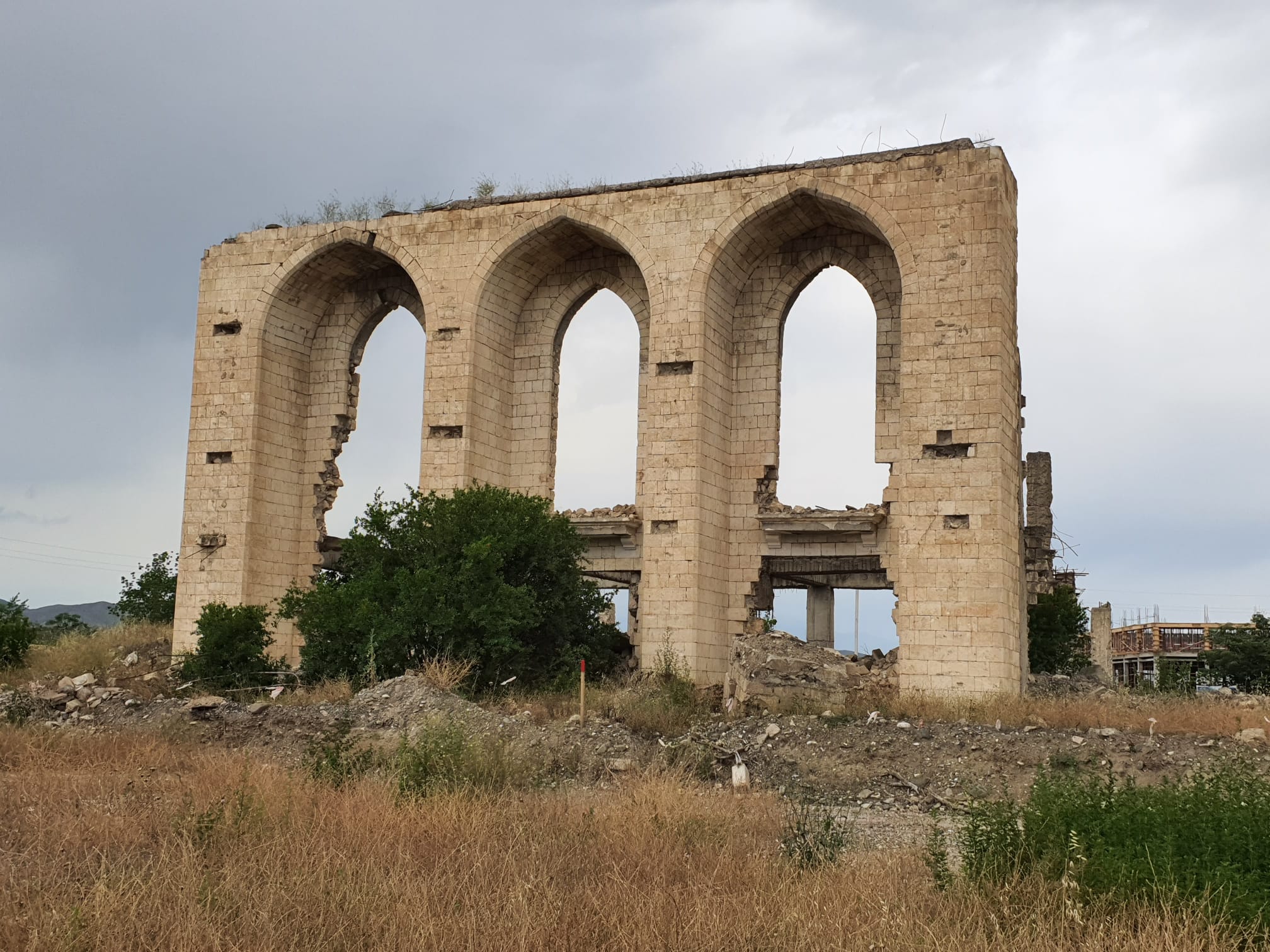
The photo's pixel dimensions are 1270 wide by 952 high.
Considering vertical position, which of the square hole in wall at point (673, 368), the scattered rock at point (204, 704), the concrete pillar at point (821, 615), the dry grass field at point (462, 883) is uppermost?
A: the square hole in wall at point (673, 368)

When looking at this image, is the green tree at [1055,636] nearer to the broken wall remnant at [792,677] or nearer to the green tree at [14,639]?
the broken wall remnant at [792,677]

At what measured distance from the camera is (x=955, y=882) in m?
5.82

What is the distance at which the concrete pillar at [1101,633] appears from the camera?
1241 inches

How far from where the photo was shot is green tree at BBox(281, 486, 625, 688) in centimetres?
1444

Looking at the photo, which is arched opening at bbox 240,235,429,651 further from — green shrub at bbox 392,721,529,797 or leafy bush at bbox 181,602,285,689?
green shrub at bbox 392,721,529,797

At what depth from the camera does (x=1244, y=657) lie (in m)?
27.4

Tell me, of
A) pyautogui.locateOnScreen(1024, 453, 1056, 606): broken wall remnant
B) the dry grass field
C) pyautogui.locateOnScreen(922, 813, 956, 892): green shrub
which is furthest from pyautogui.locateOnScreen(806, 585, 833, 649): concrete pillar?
pyautogui.locateOnScreen(922, 813, 956, 892): green shrub

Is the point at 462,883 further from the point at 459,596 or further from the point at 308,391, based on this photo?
the point at 308,391

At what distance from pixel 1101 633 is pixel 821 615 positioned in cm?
1026

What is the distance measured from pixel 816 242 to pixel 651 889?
12487mm

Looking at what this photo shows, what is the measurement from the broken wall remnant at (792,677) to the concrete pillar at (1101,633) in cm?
1882

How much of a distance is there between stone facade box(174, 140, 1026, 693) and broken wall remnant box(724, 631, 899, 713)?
2.19ft

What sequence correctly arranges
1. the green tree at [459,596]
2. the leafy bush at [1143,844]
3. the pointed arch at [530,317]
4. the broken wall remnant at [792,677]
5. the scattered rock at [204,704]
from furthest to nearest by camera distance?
the pointed arch at [530,317] → the green tree at [459,596] → the broken wall remnant at [792,677] → the scattered rock at [204,704] → the leafy bush at [1143,844]

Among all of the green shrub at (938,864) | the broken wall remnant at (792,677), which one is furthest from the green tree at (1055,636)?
the green shrub at (938,864)
